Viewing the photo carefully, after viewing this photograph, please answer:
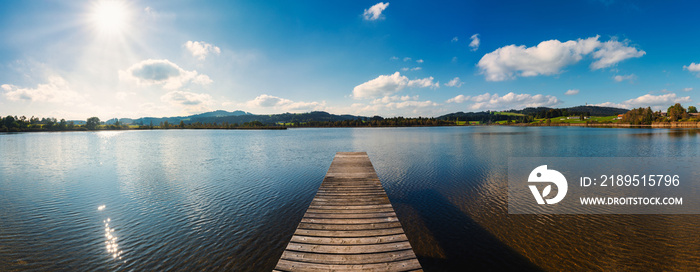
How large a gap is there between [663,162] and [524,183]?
26.3m

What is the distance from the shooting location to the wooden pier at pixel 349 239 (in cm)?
734

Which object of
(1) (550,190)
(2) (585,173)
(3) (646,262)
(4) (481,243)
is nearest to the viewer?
(3) (646,262)

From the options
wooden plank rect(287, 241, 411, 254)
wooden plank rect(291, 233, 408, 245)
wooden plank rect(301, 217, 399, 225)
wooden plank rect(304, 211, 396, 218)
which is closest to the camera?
wooden plank rect(287, 241, 411, 254)

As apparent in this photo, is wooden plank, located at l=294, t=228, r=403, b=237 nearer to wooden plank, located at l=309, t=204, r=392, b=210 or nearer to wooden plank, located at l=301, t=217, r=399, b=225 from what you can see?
wooden plank, located at l=301, t=217, r=399, b=225

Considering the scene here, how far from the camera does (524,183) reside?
68.9ft

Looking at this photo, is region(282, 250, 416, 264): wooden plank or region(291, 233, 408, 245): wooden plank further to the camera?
region(291, 233, 408, 245): wooden plank

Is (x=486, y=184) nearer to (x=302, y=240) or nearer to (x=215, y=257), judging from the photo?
(x=302, y=240)

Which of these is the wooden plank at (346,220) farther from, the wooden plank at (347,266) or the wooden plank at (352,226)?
the wooden plank at (347,266)

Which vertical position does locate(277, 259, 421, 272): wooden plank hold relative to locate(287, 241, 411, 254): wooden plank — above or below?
below

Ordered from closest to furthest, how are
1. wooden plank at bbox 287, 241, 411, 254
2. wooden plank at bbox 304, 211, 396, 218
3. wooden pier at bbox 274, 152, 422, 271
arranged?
1. wooden pier at bbox 274, 152, 422, 271
2. wooden plank at bbox 287, 241, 411, 254
3. wooden plank at bbox 304, 211, 396, 218

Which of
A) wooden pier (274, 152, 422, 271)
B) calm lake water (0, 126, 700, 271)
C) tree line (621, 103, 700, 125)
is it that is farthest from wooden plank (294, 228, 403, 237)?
tree line (621, 103, 700, 125)

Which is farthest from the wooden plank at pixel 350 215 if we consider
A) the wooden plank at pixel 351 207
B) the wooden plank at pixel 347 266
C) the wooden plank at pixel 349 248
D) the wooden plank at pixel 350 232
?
the wooden plank at pixel 347 266

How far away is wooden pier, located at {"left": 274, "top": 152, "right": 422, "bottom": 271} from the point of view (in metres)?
7.34

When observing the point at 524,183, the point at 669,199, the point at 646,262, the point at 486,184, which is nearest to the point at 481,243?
the point at 646,262
